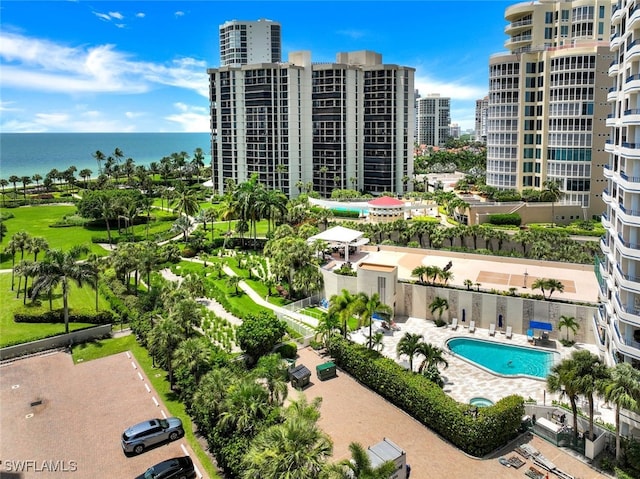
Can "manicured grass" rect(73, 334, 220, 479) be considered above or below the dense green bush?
below

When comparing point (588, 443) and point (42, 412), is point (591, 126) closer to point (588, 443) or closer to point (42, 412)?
point (588, 443)

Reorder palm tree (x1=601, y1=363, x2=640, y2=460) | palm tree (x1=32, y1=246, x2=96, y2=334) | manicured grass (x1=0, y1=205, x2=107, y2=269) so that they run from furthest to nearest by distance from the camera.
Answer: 1. manicured grass (x1=0, y1=205, x2=107, y2=269)
2. palm tree (x1=32, y1=246, x2=96, y2=334)
3. palm tree (x1=601, y1=363, x2=640, y2=460)

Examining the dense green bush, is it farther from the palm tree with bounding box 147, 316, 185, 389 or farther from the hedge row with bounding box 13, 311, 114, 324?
the palm tree with bounding box 147, 316, 185, 389

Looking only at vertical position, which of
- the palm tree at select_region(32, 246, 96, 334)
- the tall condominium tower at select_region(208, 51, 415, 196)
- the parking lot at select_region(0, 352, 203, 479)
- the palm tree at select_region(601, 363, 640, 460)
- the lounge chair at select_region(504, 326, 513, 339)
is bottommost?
the parking lot at select_region(0, 352, 203, 479)

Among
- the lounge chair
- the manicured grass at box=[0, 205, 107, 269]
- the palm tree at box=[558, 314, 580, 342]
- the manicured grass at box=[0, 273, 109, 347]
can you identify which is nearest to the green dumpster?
the lounge chair

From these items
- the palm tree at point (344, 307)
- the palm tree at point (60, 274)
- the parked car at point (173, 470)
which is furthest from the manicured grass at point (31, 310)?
the palm tree at point (344, 307)

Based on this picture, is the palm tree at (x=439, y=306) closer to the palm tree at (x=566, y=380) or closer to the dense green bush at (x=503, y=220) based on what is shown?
the palm tree at (x=566, y=380)
